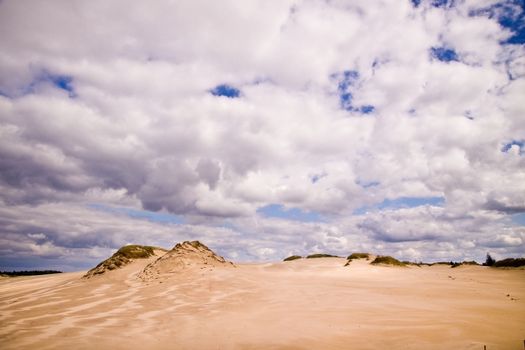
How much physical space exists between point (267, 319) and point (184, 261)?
14905mm

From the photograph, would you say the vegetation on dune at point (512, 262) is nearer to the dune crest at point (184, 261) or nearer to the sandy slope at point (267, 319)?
the sandy slope at point (267, 319)

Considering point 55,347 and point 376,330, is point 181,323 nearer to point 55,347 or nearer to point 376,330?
point 55,347

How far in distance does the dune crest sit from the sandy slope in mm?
5111

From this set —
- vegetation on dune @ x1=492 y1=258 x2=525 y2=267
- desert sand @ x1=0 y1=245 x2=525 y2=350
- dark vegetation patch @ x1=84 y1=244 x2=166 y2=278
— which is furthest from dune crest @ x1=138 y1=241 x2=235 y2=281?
vegetation on dune @ x1=492 y1=258 x2=525 y2=267

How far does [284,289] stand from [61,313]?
957cm

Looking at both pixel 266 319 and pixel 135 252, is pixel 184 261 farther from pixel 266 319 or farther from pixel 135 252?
pixel 266 319

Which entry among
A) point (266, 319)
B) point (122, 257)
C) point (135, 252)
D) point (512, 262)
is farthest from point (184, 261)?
point (512, 262)

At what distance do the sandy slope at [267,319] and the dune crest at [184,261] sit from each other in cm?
511

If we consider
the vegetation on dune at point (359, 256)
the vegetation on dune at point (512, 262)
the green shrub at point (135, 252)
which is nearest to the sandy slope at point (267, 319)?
the green shrub at point (135, 252)

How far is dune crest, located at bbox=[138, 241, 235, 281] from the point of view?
22109 mm

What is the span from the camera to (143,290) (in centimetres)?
1741

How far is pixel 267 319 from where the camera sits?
9984 millimetres

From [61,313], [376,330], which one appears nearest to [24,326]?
[61,313]

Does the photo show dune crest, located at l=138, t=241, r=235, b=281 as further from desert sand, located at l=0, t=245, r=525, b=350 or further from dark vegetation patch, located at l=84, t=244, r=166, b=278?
dark vegetation patch, located at l=84, t=244, r=166, b=278
